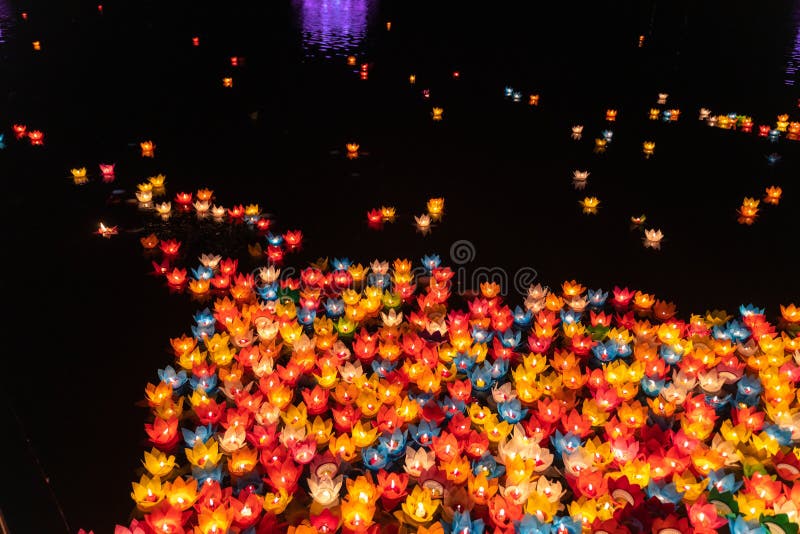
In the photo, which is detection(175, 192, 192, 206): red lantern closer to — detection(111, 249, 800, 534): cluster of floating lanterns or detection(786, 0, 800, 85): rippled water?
detection(111, 249, 800, 534): cluster of floating lanterns

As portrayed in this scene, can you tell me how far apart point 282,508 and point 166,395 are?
4.16 ft

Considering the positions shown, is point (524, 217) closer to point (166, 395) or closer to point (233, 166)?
point (233, 166)

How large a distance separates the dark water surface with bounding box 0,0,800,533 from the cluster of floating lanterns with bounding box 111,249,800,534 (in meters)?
0.55

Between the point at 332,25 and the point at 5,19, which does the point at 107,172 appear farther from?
the point at 5,19

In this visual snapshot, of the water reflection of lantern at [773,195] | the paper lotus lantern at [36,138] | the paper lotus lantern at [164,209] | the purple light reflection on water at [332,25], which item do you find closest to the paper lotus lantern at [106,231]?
the paper lotus lantern at [164,209]

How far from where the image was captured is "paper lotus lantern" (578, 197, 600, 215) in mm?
7090

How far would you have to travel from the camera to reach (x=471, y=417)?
371cm

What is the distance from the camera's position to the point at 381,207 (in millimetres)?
7051

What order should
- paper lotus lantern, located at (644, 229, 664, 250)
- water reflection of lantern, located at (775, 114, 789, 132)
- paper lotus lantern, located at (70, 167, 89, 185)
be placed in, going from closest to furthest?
paper lotus lantern, located at (644, 229, 664, 250), paper lotus lantern, located at (70, 167, 89, 185), water reflection of lantern, located at (775, 114, 789, 132)

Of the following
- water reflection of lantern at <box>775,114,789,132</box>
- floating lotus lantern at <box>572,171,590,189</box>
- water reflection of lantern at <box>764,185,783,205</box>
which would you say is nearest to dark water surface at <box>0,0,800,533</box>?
water reflection of lantern at <box>764,185,783,205</box>

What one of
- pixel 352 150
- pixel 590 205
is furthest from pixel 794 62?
pixel 352 150

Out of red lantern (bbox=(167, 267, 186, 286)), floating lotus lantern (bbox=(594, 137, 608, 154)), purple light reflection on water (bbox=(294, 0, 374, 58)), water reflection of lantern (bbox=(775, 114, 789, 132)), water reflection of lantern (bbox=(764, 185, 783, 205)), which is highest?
water reflection of lantern (bbox=(775, 114, 789, 132))

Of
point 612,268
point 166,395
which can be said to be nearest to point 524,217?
point 612,268

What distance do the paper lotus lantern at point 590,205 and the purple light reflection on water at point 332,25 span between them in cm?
961
